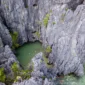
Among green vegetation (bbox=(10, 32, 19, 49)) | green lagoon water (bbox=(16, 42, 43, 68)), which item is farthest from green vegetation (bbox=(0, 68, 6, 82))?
green vegetation (bbox=(10, 32, 19, 49))

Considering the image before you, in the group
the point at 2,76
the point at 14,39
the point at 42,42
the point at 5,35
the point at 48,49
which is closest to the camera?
the point at 2,76

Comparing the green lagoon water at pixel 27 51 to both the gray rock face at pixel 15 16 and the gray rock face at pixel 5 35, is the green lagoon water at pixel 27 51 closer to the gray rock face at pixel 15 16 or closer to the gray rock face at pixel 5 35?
the gray rock face at pixel 15 16

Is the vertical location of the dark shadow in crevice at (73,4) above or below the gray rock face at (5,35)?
above

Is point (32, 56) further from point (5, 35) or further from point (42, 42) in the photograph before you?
point (5, 35)

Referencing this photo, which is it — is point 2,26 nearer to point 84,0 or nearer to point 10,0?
point 10,0

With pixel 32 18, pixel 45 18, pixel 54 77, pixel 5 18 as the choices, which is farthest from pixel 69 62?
pixel 5 18

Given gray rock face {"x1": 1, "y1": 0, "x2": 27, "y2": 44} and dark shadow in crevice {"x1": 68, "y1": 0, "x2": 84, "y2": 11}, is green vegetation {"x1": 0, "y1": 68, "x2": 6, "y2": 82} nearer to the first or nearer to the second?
gray rock face {"x1": 1, "y1": 0, "x2": 27, "y2": 44}

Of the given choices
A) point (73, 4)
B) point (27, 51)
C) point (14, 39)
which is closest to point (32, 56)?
point (27, 51)

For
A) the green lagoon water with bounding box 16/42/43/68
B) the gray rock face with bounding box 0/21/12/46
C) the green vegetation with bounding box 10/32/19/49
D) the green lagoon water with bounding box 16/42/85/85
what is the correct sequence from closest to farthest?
the green lagoon water with bounding box 16/42/85/85, the green lagoon water with bounding box 16/42/43/68, the gray rock face with bounding box 0/21/12/46, the green vegetation with bounding box 10/32/19/49

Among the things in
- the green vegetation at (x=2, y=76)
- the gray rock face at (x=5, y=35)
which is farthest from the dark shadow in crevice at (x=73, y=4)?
the green vegetation at (x=2, y=76)
